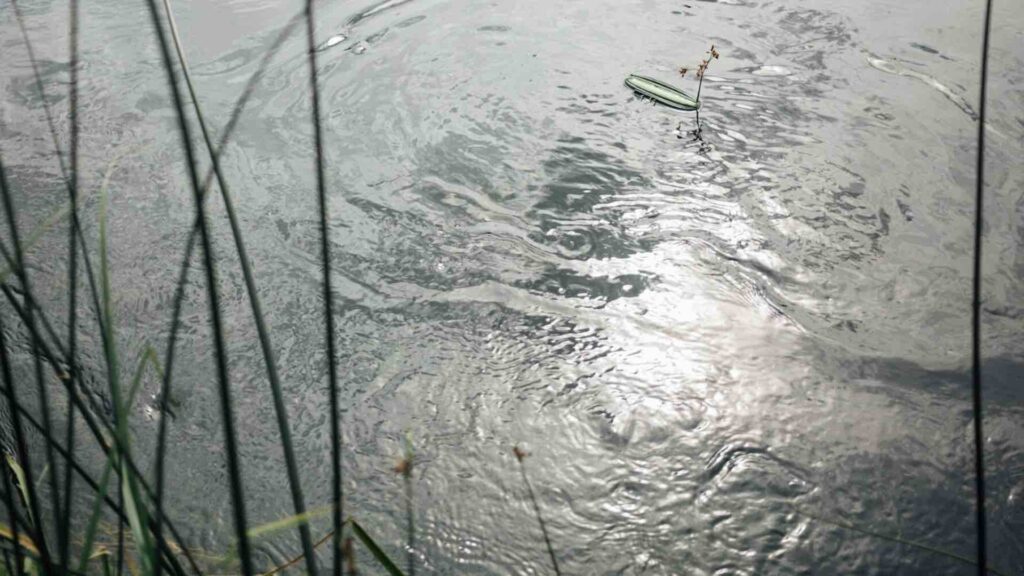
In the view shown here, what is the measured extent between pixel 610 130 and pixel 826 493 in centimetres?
96

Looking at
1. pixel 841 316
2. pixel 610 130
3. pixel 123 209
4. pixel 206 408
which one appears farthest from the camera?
pixel 610 130

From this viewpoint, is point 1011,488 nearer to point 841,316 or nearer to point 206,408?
point 841,316

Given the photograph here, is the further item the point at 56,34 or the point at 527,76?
the point at 56,34

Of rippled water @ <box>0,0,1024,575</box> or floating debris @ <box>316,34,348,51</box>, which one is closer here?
rippled water @ <box>0,0,1024,575</box>

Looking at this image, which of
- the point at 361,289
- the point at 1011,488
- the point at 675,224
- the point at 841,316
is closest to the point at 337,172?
the point at 361,289

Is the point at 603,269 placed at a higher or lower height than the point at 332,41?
lower

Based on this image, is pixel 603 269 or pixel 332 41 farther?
pixel 332 41

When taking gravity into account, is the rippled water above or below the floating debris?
below

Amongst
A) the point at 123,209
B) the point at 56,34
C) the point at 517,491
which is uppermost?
the point at 56,34

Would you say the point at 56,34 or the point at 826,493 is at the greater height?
the point at 56,34

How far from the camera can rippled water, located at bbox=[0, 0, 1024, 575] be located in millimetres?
1135

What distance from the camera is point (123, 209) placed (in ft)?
5.49

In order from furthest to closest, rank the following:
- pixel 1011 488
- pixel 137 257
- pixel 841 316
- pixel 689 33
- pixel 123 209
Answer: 1. pixel 689 33
2. pixel 123 209
3. pixel 137 257
4. pixel 841 316
5. pixel 1011 488

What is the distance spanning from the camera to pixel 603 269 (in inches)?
59.4
